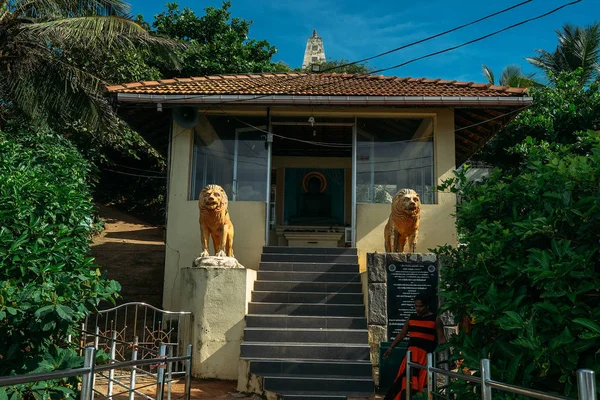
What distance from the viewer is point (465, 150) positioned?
1359 cm

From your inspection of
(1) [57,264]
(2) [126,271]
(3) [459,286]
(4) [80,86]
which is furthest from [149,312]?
(3) [459,286]

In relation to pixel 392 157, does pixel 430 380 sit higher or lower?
lower

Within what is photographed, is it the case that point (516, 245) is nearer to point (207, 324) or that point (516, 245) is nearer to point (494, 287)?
point (494, 287)

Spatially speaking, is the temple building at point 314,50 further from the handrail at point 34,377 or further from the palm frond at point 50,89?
the handrail at point 34,377

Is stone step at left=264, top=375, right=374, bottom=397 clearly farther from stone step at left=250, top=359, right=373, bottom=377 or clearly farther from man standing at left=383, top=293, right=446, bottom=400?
man standing at left=383, top=293, right=446, bottom=400

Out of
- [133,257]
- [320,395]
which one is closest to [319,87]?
[320,395]

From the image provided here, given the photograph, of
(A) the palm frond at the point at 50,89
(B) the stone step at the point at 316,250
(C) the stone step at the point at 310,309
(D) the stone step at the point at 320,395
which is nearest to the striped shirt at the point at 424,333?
(D) the stone step at the point at 320,395

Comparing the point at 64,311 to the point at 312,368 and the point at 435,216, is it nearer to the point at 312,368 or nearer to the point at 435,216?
the point at 312,368

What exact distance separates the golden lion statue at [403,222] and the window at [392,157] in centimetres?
191

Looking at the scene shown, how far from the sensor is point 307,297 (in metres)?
9.12

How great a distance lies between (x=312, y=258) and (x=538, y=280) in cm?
677

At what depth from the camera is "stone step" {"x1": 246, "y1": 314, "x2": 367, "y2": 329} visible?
841 centimetres

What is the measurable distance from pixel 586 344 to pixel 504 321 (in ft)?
1.52

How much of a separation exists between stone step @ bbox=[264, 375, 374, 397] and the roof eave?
5195mm
